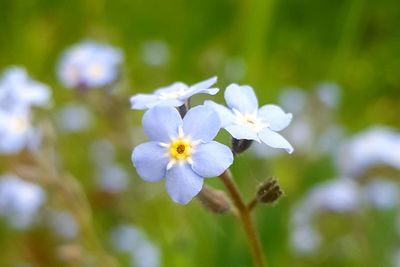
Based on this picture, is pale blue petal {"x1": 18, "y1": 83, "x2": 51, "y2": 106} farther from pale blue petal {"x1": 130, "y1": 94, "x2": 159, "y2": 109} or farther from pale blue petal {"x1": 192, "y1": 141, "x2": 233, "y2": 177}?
pale blue petal {"x1": 192, "y1": 141, "x2": 233, "y2": 177}

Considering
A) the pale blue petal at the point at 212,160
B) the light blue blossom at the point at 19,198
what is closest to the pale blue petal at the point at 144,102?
the pale blue petal at the point at 212,160

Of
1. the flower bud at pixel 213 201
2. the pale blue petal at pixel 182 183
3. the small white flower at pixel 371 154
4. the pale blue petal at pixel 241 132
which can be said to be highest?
the small white flower at pixel 371 154

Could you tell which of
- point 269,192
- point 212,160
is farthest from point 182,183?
point 269,192

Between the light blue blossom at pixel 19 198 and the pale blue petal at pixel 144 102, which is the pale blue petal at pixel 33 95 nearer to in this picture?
the light blue blossom at pixel 19 198

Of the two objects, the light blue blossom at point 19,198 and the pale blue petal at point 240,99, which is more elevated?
the light blue blossom at point 19,198

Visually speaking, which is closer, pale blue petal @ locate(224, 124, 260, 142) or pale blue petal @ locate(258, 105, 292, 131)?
pale blue petal @ locate(224, 124, 260, 142)

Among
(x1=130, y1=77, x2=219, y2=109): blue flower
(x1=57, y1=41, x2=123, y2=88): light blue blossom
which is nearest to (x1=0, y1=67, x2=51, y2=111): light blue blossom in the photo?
(x1=57, y1=41, x2=123, y2=88): light blue blossom

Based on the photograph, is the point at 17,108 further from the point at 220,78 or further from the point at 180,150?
the point at 180,150


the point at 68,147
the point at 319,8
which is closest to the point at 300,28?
the point at 319,8
